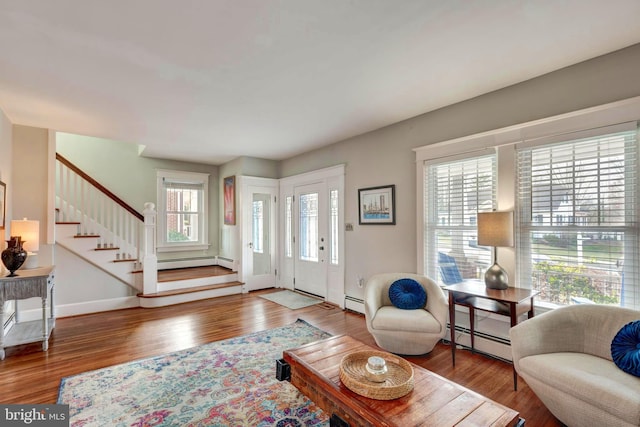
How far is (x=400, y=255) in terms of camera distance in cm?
378

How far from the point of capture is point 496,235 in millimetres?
2600

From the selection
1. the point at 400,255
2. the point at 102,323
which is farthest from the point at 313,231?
the point at 102,323

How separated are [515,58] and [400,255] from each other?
2334 millimetres

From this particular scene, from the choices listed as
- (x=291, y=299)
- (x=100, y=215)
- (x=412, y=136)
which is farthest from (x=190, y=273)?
(x=412, y=136)

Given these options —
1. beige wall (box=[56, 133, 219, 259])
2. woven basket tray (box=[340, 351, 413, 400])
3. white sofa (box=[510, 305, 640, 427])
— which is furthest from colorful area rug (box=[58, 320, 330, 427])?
beige wall (box=[56, 133, 219, 259])

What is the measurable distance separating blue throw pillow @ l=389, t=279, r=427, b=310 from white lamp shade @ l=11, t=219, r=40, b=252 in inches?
159

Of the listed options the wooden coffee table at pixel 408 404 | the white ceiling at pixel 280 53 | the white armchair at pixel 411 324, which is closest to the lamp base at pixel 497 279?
the white armchair at pixel 411 324

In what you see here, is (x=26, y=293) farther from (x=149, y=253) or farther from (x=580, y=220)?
(x=580, y=220)

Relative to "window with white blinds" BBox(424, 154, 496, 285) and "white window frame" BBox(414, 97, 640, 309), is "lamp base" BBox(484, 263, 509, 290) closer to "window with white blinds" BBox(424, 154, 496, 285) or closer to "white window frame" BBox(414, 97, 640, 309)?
"white window frame" BBox(414, 97, 640, 309)

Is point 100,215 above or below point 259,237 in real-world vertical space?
above

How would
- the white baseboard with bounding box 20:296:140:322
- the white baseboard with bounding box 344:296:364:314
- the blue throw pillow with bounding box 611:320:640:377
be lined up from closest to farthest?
the blue throw pillow with bounding box 611:320:640:377 → the white baseboard with bounding box 20:296:140:322 → the white baseboard with bounding box 344:296:364:314

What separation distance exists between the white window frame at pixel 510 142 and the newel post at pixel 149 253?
408cm

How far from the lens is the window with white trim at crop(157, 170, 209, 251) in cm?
612

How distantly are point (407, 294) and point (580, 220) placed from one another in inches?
63.2
